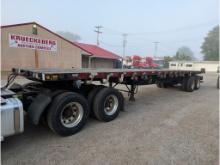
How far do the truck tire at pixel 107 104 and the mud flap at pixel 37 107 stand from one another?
1276 millimetres

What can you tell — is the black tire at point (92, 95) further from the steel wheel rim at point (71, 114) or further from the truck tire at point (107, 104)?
the steel wheel rim at point (71, 114)

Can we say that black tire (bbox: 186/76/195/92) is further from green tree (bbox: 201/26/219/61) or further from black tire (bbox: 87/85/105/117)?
green tree (bbox: 201/26/219/61)

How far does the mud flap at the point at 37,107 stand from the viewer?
352cm

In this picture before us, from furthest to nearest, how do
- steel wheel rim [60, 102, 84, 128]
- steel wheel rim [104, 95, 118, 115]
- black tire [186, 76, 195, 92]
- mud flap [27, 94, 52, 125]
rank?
black tire [186, 76, 195, 92] → steel wheel rim [104, 95, 118, 115] → steel wheel rim [60, 102, 84, 128] → mud flap [27, 94, 52, 125]

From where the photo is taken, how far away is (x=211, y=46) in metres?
76.4

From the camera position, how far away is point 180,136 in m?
3.95

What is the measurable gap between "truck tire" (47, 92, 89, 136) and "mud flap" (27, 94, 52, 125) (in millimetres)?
145

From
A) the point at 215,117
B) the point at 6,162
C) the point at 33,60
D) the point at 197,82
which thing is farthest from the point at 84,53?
the point at 6,162

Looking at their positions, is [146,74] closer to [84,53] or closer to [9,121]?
[9,121]

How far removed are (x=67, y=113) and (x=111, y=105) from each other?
4.46 feet

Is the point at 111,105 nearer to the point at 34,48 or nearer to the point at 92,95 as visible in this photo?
the point at 92,95

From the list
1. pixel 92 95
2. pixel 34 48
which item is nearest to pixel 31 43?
pixel 34 48

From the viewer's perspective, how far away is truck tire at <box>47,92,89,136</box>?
3670mm

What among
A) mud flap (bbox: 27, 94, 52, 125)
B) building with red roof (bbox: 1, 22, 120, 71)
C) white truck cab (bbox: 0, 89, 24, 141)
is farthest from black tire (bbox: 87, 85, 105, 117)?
building with red roof (bbox: 1, 22, 120, 71)
